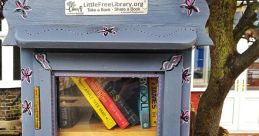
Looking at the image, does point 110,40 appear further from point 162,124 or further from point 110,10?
point 162,124

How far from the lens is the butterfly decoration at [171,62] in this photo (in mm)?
1789

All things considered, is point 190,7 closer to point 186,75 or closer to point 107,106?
point 186,75

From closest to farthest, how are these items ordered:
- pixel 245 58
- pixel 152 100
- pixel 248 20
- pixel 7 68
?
pixel 152 100 → pixel 245 58 → pixel 248 20 → pixel 7 68

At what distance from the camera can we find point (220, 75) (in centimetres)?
353

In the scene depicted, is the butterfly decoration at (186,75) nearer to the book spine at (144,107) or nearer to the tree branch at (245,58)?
the book spine at (144,107)

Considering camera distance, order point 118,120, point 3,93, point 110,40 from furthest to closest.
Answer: point 3,93
point 118,120
point 110,40

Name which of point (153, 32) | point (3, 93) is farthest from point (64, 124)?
point (3, 93)

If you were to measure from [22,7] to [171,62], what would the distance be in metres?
0.75

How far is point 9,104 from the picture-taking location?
6211 mm

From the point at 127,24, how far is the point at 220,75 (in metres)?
1.97

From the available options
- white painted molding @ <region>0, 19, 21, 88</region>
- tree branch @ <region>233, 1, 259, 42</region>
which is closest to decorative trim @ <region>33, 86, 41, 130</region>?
tree branch @ <region>233, 1, 259, 42</region>

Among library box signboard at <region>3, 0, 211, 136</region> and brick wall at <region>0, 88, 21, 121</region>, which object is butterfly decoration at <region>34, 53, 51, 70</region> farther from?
brick wall at <region>0, 88, 21, 121</region>

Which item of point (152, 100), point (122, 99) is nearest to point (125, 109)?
point (122, 99)

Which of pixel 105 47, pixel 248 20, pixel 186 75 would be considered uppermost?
pixel 248 20
